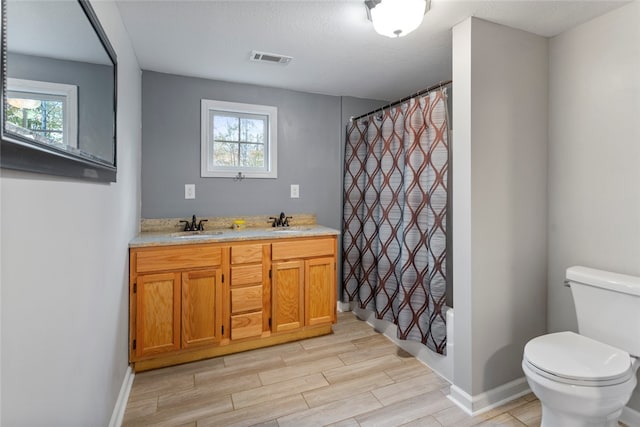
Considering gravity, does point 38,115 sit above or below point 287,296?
above

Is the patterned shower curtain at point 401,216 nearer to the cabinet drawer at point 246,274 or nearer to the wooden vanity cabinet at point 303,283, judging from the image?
the wooden vanity cabinet at point 303,283

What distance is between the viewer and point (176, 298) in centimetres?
220

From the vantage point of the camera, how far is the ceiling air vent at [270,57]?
2.26m

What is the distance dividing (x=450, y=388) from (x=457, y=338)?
13.5 inches

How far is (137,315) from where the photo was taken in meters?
2.10

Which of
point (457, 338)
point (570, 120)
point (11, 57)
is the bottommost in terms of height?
point (457, 338)

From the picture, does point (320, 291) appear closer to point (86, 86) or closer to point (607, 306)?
point (607, 306)

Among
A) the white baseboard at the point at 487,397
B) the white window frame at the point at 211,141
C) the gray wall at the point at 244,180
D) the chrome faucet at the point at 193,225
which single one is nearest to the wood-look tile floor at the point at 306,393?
the white baseboard at the point at 487,397

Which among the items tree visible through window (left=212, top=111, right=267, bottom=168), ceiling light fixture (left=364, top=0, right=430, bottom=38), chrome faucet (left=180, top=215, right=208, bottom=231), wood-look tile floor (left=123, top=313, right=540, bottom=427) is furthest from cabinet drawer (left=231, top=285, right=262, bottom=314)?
ceiling light fixture (left=364, top=0, right=430, bottom=38)

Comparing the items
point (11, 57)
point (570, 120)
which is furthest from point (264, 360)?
point (570, 120)

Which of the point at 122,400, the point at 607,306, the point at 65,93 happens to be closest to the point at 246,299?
the point at 122,400

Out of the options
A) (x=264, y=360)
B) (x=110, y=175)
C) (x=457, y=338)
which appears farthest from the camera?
(x=264, y=360)

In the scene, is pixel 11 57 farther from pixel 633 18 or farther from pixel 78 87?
pixel 633 18

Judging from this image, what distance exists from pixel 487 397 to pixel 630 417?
704mm
